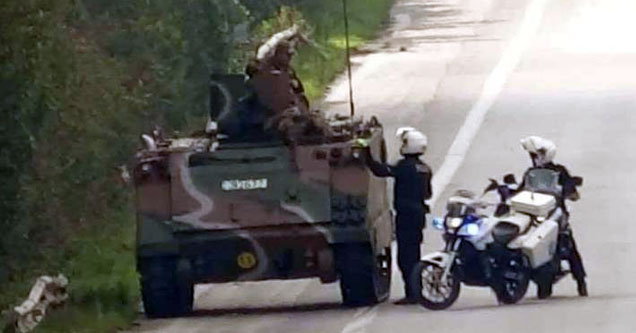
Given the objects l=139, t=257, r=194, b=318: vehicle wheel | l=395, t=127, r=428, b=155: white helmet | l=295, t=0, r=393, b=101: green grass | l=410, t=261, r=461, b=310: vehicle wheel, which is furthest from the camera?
l=295, t=0, r=393, b=101: green grass

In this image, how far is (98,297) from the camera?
20.3 m

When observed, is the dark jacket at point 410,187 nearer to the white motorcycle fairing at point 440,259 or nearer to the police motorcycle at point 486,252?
the police motorcycle at point 486,252

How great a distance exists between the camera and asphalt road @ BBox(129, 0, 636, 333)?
59.5 ft

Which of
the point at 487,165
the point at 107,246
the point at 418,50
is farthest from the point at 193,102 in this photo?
the point at 418,50

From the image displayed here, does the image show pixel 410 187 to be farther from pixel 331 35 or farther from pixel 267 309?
pixel 331 35

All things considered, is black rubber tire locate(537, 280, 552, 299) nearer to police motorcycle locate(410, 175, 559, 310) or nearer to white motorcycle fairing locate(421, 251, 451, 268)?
police motorcycle locate(410, 175, 559, 310)

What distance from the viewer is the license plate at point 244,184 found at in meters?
18.5

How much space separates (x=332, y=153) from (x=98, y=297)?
3137 millimetres

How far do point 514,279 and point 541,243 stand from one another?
0.37 m

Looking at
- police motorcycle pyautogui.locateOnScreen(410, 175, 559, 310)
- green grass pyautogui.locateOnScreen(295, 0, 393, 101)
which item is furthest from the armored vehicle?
green grass pyautogui.locateOnScreen(295, 0, 393, 101)

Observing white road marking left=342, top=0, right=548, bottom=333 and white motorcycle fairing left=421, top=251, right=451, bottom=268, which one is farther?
white road marking left=342, top=0, right=548, bottom=333

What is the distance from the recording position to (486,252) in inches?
720

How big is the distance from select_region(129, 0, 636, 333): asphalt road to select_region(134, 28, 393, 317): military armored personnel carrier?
42cm

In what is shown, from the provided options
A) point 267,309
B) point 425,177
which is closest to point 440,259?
point 425,177
